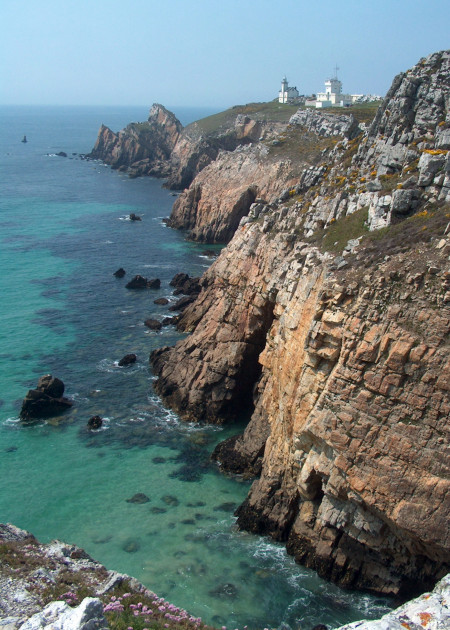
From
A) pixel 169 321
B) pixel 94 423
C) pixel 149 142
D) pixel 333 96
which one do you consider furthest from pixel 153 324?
pixel 149 142

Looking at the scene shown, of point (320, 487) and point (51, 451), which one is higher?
point (320, 487)

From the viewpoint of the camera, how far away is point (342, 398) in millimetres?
28531

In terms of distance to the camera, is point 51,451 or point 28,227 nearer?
point 51,451

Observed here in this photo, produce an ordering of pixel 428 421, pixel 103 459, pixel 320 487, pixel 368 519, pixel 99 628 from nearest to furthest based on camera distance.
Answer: pixel 99 628, pixel 428 421, pixel 368 519, pixel 320 487, pixel 103 459

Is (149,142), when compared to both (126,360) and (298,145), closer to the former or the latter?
(298,145)

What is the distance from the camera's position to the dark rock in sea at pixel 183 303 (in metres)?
66.4

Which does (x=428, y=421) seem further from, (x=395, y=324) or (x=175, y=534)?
(x=175, y=534)

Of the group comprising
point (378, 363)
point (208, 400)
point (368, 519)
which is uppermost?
point (378, 363)

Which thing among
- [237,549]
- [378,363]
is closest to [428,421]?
[378,363]

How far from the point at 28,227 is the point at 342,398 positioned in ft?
→ 284

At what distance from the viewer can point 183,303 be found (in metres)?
66.8

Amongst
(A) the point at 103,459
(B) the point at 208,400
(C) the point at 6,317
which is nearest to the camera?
(A) the point at 103,459

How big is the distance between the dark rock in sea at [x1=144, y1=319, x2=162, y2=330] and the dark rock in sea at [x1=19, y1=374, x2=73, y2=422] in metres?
15.3

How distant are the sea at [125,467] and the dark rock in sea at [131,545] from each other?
0.07 m
